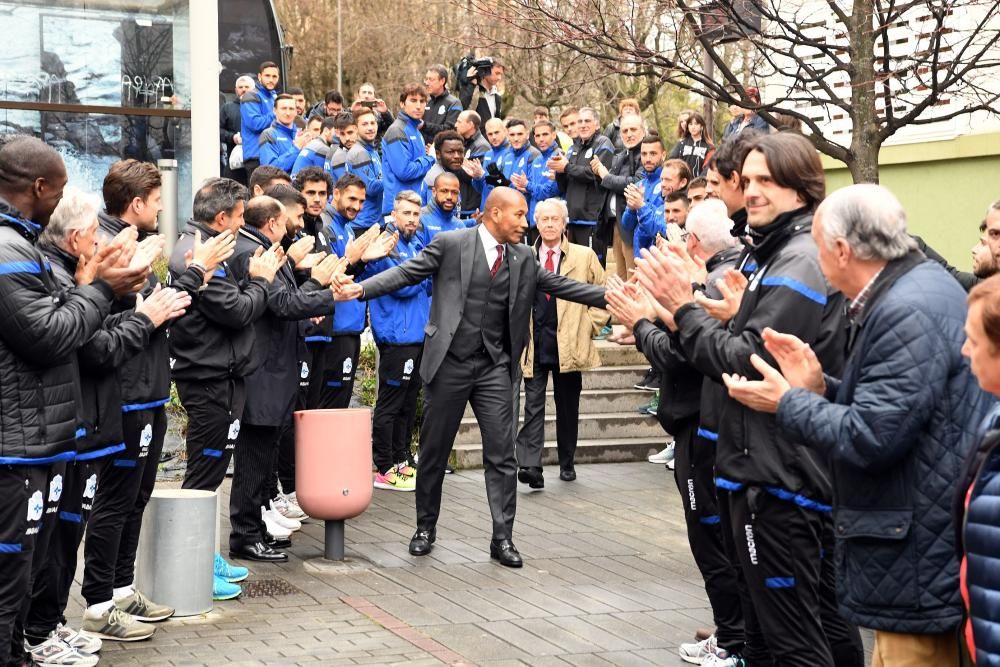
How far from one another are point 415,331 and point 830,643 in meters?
6.46

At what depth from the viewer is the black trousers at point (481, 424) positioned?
30.1 ft

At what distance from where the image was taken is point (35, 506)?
581 cm

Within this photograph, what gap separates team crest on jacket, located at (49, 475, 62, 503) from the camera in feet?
19.6

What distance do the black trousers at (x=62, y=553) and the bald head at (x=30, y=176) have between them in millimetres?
1291

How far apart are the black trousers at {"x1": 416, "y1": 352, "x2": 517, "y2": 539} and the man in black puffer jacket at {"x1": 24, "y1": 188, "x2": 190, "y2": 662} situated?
270 cm

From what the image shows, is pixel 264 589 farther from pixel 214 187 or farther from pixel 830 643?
pixel 830 643

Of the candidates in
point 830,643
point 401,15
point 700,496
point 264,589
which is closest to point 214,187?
point 264,589

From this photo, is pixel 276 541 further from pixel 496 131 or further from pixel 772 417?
pixel 496 131

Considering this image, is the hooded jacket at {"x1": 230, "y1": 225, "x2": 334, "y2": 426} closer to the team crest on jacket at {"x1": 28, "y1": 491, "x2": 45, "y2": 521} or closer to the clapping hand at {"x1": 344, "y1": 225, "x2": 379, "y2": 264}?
the clapping hand at {"x1": 344, "y1": 225, "x2": 379, "y2": 264}


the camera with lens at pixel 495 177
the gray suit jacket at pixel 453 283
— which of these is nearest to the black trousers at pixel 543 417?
→ the gray suit jacket at pixel 453 283

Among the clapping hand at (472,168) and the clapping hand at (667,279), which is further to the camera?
the clapping hand at (472,168)

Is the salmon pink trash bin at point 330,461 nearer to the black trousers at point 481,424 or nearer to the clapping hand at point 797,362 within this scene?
the black trousers at point 481,424

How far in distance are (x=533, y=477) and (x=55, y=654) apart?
5.45m

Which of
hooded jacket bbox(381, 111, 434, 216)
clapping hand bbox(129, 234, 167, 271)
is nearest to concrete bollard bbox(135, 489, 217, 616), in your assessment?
clapping hand bbox(129, 234, 167, 271)
